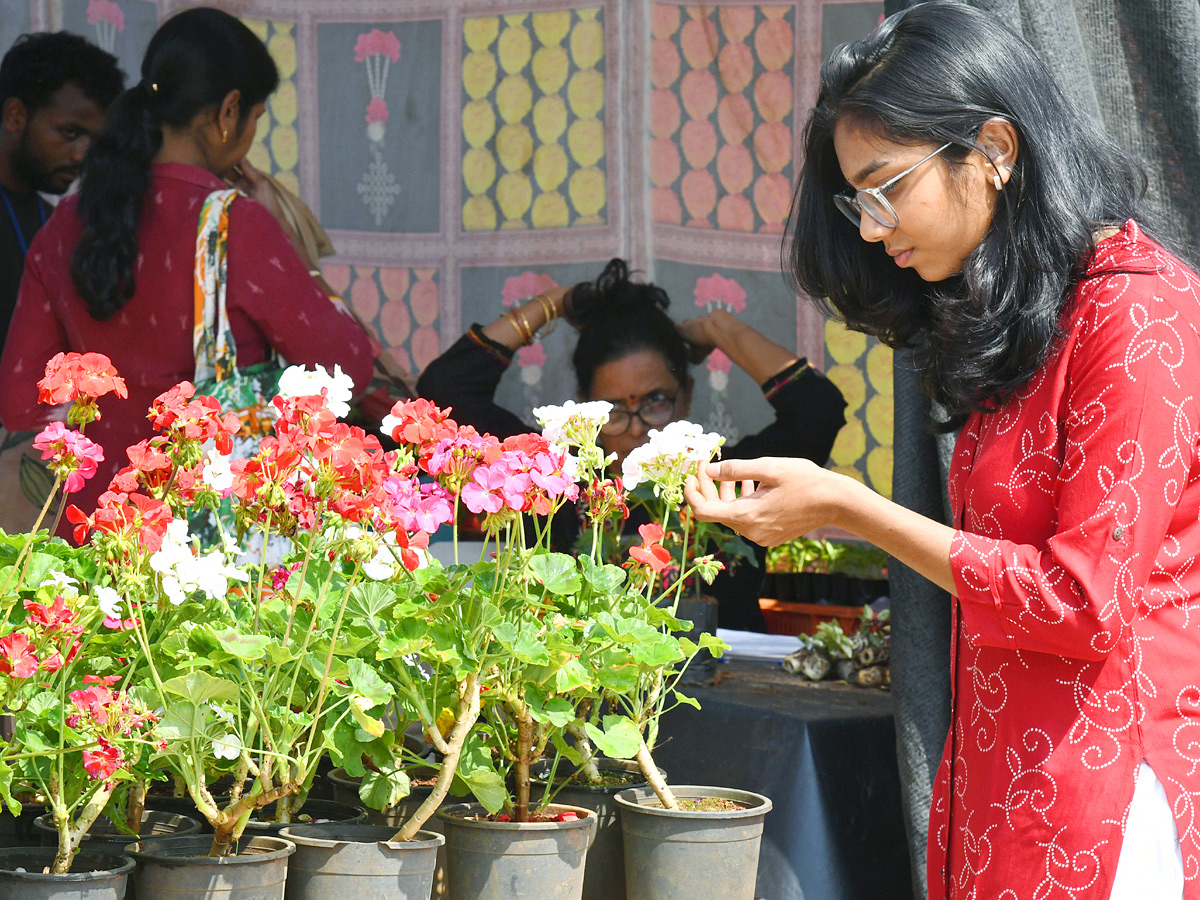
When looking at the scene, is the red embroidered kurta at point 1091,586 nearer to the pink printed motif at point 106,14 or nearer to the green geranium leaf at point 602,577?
the green geranium leaf at point 602,577

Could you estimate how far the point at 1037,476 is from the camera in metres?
1.15

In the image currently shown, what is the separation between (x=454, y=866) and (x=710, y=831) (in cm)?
29

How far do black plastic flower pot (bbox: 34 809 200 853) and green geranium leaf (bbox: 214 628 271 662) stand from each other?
0.26m

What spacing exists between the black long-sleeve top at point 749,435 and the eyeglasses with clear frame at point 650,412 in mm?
183

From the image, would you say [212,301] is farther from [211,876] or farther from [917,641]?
[211,876]

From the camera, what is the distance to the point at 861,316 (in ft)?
4.66

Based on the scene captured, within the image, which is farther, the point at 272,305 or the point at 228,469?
the point at 272,305

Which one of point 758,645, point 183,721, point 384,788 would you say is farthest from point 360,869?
point 758,645

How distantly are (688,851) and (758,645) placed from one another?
1527 millimetres

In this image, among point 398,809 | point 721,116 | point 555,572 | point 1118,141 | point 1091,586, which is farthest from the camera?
point 721,116

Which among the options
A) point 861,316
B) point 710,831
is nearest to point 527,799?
point 710,831

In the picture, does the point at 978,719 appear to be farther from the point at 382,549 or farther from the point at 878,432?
the point at 878,432

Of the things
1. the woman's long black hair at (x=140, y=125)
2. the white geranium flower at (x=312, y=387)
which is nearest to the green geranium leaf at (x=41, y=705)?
the white geranium flower at (x=312, y=387)

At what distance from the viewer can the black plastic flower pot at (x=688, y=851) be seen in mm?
1396
